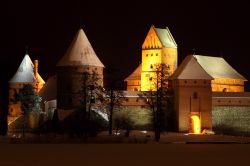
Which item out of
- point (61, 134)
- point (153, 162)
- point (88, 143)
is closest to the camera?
point (153, 162)

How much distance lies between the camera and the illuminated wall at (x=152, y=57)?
6888 cm

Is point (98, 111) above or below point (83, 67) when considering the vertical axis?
below

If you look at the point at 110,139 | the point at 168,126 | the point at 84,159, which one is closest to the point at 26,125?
the point at 168,126

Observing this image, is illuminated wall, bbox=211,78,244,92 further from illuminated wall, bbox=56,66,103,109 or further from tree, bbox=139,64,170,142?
illuminated wall, bbox=56,66,103,109

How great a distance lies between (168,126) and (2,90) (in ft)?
52.4

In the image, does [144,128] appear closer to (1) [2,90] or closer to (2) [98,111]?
(2) [98,111]

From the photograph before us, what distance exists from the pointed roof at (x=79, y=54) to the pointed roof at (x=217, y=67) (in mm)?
15581

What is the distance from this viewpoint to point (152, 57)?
69688 mm

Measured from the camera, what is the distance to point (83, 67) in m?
57.2

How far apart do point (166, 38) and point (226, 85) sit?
26.1 feet

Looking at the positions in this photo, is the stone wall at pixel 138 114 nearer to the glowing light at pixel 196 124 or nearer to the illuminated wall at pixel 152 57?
the glowing light at pixel 196 124

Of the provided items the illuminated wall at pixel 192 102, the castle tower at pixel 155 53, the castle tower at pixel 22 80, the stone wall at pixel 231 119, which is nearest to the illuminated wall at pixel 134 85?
the castle tower at pixel 155 53

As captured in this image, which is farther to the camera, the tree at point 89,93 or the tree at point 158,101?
the tree at point 89,93

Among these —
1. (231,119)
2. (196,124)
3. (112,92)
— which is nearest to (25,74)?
(112,92)
